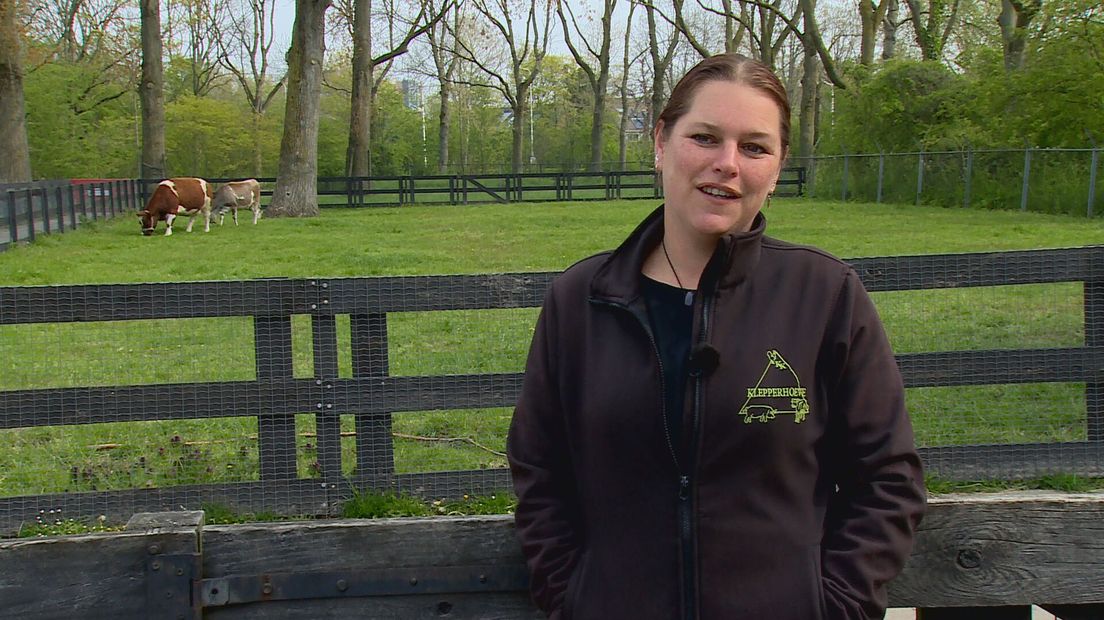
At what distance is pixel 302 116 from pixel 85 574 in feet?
98.8

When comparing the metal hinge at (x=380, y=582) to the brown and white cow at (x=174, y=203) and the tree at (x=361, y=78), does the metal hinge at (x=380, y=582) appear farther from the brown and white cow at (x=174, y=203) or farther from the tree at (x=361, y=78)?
the tree at (x=361, y=78)

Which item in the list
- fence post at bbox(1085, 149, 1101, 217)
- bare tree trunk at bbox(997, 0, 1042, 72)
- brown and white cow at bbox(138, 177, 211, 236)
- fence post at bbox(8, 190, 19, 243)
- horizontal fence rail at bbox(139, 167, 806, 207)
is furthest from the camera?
horizontal fence rail at bbox(139, 167, 806, 207)

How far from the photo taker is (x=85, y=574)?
7.46 ft

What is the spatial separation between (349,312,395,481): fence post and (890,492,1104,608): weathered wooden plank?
3208 millimetres

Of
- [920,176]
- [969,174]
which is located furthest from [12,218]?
[920,176]

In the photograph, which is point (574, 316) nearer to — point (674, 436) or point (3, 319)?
point (674, 436)

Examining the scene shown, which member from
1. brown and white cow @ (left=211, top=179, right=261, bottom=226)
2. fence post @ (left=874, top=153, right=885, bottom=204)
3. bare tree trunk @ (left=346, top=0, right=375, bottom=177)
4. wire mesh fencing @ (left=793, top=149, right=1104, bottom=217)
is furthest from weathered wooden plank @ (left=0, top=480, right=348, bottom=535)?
bare tree trunk @ (left=346, top=0, right=375, bottom=177)

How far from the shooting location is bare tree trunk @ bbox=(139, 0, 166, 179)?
36750 millimetres

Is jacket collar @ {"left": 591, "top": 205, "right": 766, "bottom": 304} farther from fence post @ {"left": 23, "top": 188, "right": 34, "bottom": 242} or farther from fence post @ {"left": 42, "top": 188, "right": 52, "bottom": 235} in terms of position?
fence post @ {"left": 42, "top": 188, "right": 52, "bottom": 235}

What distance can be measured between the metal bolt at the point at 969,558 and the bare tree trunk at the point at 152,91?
37767 mm

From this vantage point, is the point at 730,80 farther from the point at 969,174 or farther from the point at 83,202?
the point at 83,202

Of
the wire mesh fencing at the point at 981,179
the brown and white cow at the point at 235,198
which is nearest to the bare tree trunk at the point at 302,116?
the brown and white cow at the point at 235,198

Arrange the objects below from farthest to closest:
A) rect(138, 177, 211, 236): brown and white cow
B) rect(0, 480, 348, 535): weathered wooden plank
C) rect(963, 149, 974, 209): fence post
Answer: rect(963, 149, 974, 209): fence post → rect(138, 177, 211, 236): brown and white cow → rect(0, 480, 348, 535): weathered wooden plank

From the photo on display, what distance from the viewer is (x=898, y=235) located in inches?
769
